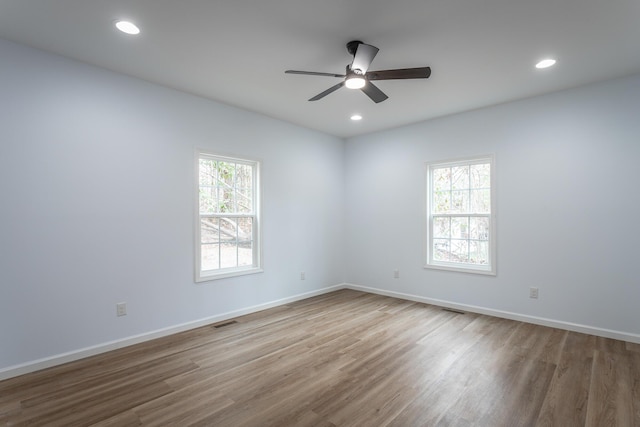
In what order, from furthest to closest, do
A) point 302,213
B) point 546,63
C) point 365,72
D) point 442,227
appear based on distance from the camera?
point 302,213, point 442,227, point 546,63, point 365,72

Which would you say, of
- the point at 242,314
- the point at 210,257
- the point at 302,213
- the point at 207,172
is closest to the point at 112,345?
the point at 210,257

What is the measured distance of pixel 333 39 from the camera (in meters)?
2.58

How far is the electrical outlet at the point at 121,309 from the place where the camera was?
10.3 feet

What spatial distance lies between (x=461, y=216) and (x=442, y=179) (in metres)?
0.64

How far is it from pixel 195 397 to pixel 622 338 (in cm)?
421

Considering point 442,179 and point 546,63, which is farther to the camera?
point 442,179

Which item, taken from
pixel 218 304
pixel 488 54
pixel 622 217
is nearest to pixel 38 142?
pixel 218 304

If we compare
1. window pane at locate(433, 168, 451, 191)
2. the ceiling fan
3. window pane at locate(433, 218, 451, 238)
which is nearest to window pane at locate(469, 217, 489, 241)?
window pane at locate(433, 218, 451, 238)

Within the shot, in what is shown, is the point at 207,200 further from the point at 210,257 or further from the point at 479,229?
the point at 479,229

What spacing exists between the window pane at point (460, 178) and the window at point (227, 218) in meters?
2.87

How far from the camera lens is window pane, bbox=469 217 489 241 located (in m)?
4.32

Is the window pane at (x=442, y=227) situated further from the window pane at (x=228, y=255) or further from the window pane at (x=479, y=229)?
the window pane at (x=228, y=255)

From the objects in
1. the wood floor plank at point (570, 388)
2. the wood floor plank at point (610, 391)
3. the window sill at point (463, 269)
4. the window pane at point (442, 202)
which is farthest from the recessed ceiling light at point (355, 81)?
the window sill at point (463, 269)

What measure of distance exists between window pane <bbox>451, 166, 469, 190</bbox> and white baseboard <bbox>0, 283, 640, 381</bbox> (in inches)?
66.6
